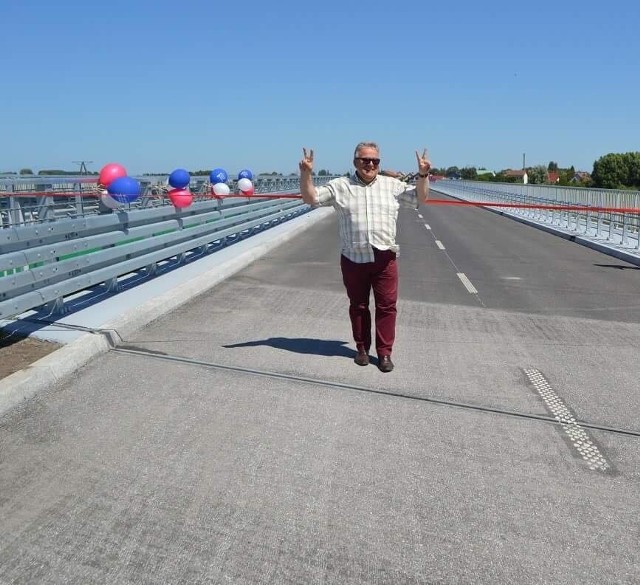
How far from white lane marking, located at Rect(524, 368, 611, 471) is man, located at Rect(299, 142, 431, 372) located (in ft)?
4.13

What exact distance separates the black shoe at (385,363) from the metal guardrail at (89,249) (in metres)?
3.15

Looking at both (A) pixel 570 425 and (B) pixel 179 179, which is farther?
(B) pixel 179 179

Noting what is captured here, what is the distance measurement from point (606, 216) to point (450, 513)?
20.2m

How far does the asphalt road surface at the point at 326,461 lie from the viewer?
2959 millimetres

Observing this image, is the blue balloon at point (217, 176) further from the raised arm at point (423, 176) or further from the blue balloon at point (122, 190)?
the raised arm at point (423, 176)

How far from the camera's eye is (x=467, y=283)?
11023mm

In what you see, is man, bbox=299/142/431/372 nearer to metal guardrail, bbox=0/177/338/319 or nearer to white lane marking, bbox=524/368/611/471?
white lane marking, bbox=524/368/611/471

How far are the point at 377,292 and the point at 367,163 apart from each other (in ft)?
3.65

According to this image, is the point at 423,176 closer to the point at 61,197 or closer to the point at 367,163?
the point at 367,163

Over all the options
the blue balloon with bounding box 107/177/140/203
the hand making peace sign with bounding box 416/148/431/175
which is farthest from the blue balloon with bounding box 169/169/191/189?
the hand making peace sign with bounding box 416/148/431/175

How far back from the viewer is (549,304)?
30.3 ft

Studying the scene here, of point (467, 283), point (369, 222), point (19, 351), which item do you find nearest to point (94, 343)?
point (19, 351)

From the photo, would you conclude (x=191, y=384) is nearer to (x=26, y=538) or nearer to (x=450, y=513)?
(x=26, y=538)

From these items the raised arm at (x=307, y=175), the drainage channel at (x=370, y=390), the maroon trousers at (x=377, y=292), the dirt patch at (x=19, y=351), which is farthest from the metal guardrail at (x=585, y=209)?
the dirt patch at (x=19, y=351)
